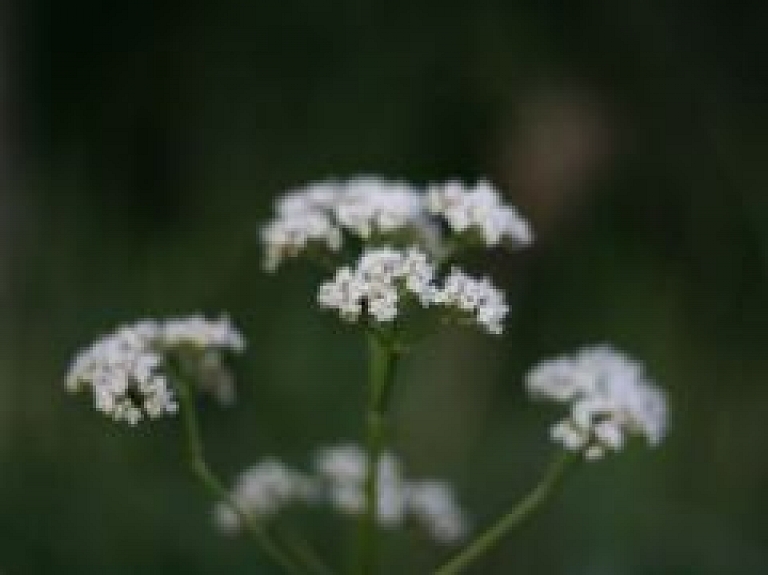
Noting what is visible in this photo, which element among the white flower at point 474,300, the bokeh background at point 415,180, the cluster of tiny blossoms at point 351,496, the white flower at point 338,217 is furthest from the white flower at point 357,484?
the bokeh background at point 415,180

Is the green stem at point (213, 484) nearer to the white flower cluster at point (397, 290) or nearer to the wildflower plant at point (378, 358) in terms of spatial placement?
the wildflower plant at point (378, 358)

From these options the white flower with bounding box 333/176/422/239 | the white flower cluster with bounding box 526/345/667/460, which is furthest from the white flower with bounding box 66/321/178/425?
the white flower cluster with bounding box 526/345/667/460

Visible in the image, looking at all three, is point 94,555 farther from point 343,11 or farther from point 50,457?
point 343,11

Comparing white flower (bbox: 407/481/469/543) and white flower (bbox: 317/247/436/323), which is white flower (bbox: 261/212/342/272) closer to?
white flower (bbox: 317/247/436/323)

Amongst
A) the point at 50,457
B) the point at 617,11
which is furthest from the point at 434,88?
the point at 50,457

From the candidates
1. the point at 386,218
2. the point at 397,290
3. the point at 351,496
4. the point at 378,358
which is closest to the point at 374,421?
the point at 378,358

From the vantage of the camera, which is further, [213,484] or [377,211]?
[377,211]

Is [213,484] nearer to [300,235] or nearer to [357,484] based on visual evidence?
[300,235]
